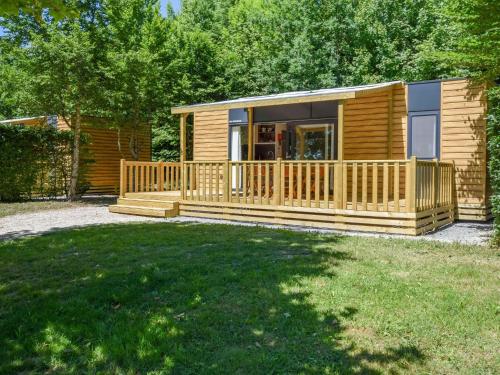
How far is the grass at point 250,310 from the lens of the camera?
10.3 ft

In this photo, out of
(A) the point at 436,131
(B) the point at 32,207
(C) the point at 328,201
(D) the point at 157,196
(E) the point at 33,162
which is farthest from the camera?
(E) the point at 33,162

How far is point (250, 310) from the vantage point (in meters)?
3.93

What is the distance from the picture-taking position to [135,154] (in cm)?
1866

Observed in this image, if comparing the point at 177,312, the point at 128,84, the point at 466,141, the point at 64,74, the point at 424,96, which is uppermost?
the point at 128,84

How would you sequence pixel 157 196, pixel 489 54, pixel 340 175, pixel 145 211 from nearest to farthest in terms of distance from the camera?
pixel 489 54, pixel 340 175, pixel 145 211, pixel 157 196

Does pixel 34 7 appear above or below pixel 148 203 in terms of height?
above

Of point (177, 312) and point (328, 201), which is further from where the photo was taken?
point (328, 201)

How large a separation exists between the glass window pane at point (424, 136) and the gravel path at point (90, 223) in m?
1.81

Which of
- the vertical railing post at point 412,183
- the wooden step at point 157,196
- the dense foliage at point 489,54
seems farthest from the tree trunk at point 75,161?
the dense foliage at point 489,54

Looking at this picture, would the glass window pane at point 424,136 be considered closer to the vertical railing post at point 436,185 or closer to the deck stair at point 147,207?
the vertical railing post at point 436,185

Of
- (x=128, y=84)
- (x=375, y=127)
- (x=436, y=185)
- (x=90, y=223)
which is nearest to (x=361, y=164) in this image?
(x=375, y=127)

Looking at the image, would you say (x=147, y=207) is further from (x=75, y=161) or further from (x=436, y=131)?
(x=436, y=131)

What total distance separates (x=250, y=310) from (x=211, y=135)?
423 inches

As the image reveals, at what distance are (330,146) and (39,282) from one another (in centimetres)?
865
